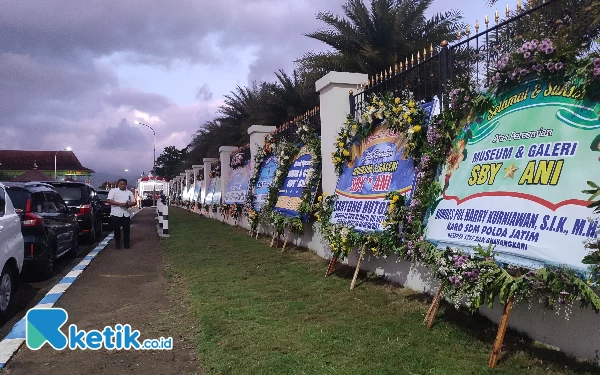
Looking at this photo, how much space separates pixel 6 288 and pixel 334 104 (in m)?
5.63

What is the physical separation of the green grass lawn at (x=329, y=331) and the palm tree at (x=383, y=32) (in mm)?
9886

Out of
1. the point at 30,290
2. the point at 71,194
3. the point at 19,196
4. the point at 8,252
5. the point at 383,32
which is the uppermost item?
the point at 383,32

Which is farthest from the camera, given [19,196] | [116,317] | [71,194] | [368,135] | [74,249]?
[71,194]

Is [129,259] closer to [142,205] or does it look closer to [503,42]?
[503,42]

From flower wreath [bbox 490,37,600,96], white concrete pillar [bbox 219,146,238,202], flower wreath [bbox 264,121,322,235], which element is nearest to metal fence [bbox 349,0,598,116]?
flower wreath [bbox 490,37,600,96]

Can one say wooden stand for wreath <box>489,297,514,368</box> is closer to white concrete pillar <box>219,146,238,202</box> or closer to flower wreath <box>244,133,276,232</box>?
flower wreath <box>244,133,276,232</box>

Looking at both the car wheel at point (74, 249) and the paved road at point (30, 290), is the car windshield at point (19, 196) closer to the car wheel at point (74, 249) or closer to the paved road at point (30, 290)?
the paved road at point (30, 290)

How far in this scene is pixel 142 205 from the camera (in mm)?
46906

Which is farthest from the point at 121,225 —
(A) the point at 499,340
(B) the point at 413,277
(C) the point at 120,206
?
(A) the point at 499,340

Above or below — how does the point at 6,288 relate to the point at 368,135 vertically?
below

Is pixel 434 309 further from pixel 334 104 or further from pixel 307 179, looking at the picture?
pixel 307 179

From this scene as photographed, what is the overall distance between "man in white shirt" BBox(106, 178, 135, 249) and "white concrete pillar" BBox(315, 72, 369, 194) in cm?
602

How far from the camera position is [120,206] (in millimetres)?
12398

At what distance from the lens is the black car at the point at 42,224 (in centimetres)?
782
